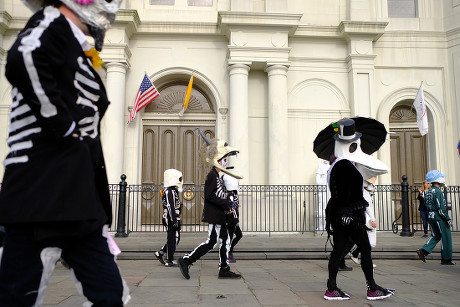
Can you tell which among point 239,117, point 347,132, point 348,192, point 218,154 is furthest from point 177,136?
point 348,192

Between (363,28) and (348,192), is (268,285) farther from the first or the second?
(363,28)

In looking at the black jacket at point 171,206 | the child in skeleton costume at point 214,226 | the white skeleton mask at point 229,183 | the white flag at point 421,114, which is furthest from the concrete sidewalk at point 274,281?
the white flag at point 421,114

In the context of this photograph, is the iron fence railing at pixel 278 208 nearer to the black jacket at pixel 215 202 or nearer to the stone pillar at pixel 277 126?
the stone pillar at pixel 277 126

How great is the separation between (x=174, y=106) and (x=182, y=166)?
7.83 feet

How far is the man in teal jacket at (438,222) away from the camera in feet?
27.5

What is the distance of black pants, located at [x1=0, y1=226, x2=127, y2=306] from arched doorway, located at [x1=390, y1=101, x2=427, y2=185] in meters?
15.6

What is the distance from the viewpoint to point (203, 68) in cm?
1562

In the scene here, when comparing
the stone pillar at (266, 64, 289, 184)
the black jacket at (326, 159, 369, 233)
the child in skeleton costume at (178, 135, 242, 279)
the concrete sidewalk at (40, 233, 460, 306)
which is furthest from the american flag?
the black jacket at (326, 159, 369, 233)

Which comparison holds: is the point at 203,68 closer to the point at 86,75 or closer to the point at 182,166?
the point at 182,166

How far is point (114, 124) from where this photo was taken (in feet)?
46.6

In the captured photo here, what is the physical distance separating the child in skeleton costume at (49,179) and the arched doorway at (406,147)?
15642mm

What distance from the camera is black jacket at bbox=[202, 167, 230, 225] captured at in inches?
258

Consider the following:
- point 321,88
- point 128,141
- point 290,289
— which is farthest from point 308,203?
point 290,289

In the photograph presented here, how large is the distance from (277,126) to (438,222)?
6983 millimetres
